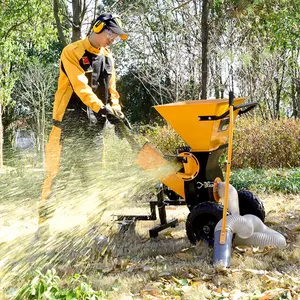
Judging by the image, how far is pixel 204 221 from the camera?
400cm

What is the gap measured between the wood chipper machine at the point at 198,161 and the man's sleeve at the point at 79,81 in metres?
0.55

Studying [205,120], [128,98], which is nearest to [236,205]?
[205,120]

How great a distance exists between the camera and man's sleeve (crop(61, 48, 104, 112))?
3902 millimetres

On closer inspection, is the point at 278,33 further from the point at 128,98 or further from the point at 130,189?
the point at 128,98

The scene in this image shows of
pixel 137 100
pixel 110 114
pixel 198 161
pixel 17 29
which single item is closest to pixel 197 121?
pixel 198 161

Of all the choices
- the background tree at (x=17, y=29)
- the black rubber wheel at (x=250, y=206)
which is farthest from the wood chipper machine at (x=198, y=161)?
the background tree at (x=17, y=29)

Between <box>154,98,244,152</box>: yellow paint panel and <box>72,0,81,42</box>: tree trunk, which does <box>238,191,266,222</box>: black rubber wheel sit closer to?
<box>154,98,244,152</box>: yellow paint panel

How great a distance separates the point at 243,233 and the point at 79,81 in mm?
1779

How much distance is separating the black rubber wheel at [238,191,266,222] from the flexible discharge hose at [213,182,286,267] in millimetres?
407

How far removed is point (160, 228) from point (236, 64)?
1194 centimetres

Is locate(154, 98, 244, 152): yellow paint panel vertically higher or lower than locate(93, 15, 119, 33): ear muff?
lower

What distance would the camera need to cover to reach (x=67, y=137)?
4176mm

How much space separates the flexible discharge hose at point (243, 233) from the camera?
351cm

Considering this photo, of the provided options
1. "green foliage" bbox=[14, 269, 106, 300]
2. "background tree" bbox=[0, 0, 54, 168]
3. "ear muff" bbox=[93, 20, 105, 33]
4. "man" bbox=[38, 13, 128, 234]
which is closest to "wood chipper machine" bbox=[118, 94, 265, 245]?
"man" bbox=[38, 13, 128, 234]
